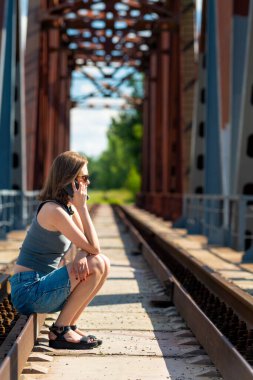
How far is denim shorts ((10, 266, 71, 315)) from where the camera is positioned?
15.4 ft

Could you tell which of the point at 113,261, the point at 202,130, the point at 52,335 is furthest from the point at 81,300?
the point at 202,130

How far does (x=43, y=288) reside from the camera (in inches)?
185

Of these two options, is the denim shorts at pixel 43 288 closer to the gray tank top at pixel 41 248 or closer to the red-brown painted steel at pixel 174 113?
the gray tank top at pixel 41 248

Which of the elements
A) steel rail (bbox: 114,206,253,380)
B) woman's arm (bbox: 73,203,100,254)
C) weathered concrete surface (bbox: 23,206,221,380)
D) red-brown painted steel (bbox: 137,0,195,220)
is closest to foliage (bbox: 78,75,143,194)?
red-brown painted steel (bbox: 137,0,195,220)

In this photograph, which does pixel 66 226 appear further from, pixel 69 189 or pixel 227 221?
pixel 227 221

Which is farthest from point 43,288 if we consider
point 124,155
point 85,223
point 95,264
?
point 124,155

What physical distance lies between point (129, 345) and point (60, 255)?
76 centimetres

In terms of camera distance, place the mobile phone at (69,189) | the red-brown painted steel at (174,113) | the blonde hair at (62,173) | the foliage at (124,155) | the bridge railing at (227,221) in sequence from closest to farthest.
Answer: the blonde hair at (62,173) < the mobile phone at (69,189) < the bridge railing at (227,221) < the red-brown painted steel at (174,113) < the foliage at (124,155)

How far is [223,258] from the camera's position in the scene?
38.1 feet

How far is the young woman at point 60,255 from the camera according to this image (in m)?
4.62

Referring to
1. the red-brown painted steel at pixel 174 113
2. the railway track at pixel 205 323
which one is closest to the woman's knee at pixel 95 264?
the railway track at pixel 205 323

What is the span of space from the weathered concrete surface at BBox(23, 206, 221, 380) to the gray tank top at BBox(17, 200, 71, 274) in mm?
521

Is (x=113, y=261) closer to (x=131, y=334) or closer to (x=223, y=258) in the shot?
(x=223, y=258)

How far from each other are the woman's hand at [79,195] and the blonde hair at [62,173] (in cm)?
5
